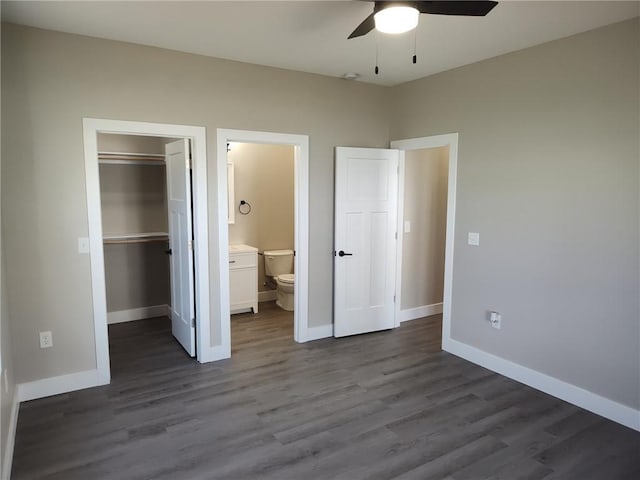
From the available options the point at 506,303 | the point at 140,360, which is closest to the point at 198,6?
the point at 140,360

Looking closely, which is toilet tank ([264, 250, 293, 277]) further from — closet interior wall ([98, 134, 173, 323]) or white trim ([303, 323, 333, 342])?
white trim ([303, 323, 333, 342])

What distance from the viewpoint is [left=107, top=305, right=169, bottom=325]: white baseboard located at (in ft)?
16.5

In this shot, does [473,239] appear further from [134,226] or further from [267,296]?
[134,226]

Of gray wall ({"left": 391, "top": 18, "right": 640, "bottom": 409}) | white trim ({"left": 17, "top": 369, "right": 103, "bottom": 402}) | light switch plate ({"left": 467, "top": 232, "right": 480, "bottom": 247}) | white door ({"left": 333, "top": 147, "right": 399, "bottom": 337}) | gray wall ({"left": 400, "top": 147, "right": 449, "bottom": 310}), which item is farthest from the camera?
gray wall ({"left": 400, "top": 147, "right": 449, "bottom": 310})

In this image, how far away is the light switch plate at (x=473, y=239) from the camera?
12.9 ft

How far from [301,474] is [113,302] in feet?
11.6

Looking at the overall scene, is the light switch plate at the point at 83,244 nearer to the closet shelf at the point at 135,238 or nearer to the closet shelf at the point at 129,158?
the closet shelf at the point at 135,238

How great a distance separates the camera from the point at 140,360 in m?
3.98

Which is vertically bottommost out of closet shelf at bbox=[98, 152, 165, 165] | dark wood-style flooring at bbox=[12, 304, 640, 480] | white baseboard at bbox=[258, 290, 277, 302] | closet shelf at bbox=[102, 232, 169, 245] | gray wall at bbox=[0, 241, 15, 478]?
dark wood-style flooring at bbox=[12, 304, 640, 480]

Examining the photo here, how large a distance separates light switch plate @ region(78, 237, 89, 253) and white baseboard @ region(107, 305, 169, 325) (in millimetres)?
1921

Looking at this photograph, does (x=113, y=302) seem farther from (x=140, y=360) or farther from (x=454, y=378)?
(x=454, y=378)

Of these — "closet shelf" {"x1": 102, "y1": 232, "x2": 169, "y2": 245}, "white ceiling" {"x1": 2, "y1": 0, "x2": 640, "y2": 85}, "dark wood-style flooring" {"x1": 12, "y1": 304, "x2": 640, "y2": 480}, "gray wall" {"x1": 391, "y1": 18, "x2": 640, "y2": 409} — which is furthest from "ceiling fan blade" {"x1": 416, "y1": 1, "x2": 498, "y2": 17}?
"closet shelf" {"x1": 102, "y1": 232, "x2": 169, "y2": 245}

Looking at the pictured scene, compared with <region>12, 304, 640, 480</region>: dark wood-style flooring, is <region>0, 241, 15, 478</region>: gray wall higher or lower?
higher

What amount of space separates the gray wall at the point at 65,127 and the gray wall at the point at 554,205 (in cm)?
213
